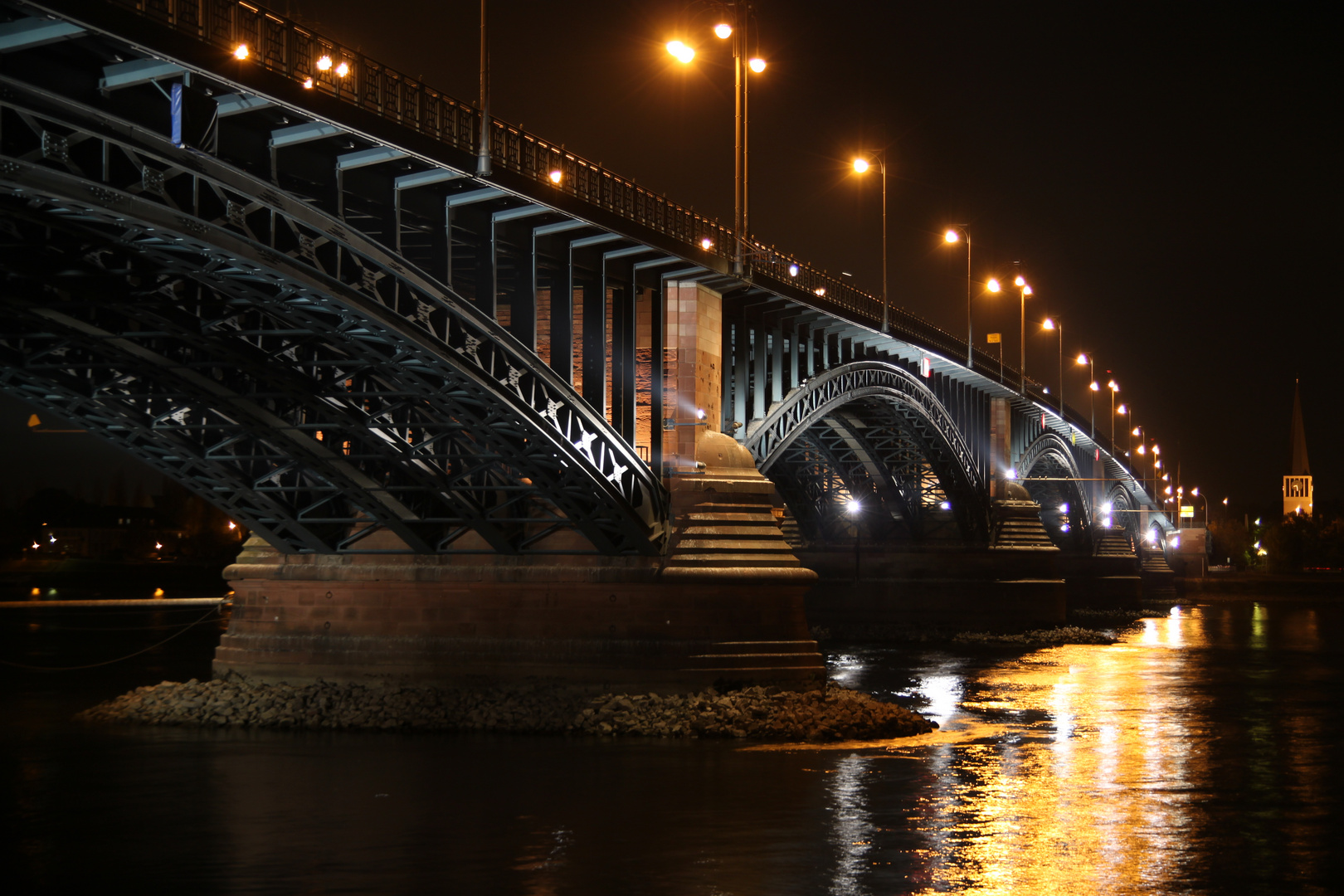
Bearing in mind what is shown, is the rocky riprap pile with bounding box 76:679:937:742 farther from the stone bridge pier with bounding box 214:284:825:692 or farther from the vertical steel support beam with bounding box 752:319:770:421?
the vertical steel support beam with bounding box 752:319:770:421

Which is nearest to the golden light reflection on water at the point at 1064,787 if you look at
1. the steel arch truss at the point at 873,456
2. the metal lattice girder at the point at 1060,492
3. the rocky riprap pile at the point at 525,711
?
the rocky riprap pile at the point at 525,711

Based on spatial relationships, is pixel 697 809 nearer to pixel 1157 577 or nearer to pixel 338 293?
pixel 338 293

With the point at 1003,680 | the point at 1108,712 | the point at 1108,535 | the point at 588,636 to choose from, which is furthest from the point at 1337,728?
the point at 1108,535

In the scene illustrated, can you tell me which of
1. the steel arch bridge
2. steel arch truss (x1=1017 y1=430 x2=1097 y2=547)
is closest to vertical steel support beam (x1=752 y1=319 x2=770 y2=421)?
the steel arch bridge

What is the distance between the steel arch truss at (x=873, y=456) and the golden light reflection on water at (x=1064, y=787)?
30.9 ft

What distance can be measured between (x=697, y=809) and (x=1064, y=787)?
5.86 metres

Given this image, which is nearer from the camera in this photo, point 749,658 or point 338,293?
point 338,293

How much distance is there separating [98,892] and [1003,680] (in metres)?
32.8

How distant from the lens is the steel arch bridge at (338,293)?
20250mm

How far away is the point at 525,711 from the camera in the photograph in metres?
30.7

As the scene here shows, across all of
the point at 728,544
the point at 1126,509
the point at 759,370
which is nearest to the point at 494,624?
the point at 728,544

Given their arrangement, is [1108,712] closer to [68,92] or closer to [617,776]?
[617,776]

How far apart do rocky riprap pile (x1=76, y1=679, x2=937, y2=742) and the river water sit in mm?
779

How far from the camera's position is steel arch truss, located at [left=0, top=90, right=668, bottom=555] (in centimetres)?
2061
